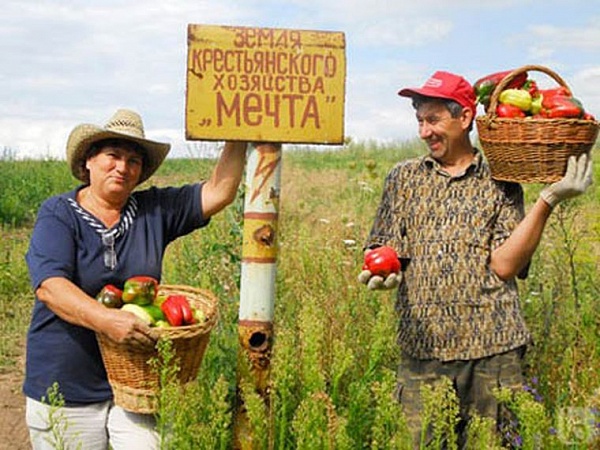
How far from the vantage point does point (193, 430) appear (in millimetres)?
2584

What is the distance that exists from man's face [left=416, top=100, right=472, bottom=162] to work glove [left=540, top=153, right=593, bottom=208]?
41 centimetres

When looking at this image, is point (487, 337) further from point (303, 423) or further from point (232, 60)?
point (232, 60)

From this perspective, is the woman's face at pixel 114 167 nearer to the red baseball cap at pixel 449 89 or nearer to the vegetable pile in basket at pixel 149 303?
the vegetable pile in basket at pixel 149 303

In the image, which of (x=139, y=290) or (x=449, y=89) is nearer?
(x=139, y=290)

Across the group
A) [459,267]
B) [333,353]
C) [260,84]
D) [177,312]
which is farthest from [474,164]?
[177,312]

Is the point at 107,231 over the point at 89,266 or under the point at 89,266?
over

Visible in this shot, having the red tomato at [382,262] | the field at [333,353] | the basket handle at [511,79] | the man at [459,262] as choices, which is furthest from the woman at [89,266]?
the basket handle at [511,79]

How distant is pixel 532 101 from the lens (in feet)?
10.2

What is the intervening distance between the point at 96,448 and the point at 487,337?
59.5 inches

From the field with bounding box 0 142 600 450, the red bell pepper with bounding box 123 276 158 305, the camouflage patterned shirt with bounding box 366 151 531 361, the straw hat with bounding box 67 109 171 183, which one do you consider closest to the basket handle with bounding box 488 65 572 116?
the camouflage patterned shirt with bounding box 366 151 531 361

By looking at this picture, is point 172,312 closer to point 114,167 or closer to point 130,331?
point 130,331

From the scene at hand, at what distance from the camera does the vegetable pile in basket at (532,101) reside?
3.01 meters

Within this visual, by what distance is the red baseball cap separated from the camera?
10.3ft

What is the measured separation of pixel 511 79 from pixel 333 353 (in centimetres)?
139
